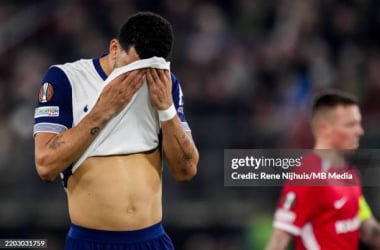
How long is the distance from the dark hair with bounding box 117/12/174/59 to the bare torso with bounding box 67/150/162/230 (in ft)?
1.60

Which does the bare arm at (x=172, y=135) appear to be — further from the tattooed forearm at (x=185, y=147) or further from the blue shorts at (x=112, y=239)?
the blue shorts at (x=112, y=239)

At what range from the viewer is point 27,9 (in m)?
13.2

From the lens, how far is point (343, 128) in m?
6.30

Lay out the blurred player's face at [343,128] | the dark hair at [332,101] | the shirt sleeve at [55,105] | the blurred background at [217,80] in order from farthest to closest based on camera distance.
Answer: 1. the blurred background at [217,80]
2. the dark hair at [332,101]
3. the blurred player's face at [343,128]
4. the shirt sleeve at [55,105]

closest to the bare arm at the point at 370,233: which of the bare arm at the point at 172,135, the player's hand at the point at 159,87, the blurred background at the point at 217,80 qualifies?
the blurred background at the point at 217,80

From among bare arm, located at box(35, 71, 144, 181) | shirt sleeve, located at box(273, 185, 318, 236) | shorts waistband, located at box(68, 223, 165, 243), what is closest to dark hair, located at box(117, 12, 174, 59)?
bare arm, located at box(35, 71, 144, 181)

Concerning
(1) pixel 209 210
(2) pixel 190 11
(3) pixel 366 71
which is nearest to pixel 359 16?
(3) pixel 366 71

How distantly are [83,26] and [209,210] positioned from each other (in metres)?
3.98

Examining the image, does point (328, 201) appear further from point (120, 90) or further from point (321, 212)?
point (120, 90)

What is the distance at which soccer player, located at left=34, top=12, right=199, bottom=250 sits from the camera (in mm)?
4527

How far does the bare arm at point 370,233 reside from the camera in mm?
6121

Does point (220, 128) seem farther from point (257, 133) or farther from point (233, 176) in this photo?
point (233, 176)

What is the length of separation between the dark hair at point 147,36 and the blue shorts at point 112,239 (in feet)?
2.60

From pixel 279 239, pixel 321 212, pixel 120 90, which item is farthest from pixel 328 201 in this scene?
pixel 120 90
